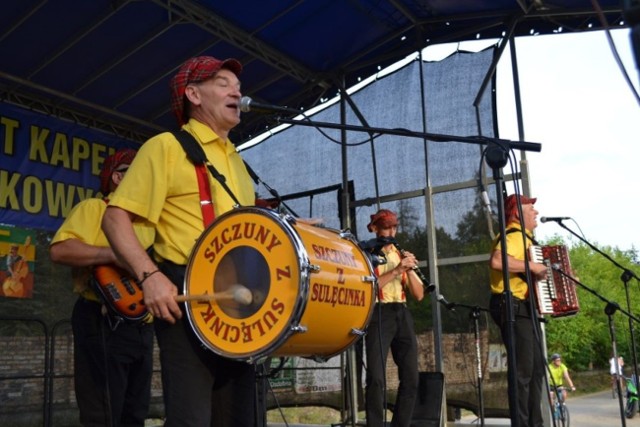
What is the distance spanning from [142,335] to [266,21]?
13.8ft

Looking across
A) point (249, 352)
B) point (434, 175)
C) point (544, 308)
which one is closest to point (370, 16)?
point (434, 175)

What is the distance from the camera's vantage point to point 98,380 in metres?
3.70

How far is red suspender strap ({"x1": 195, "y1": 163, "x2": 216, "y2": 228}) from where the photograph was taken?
246 cm

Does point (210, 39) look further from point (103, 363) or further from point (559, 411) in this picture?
point (559, 411)

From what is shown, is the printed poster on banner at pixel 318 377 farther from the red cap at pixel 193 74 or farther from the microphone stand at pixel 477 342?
the red cap at pixel 193 74

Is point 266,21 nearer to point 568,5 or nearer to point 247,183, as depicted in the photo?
point 568,5

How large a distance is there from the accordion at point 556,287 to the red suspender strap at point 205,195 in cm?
379

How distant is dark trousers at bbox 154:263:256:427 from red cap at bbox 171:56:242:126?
676 millimetres

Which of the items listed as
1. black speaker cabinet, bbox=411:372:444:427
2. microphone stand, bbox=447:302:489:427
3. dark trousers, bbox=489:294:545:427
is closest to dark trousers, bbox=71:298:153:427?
dark trousers, bbox=489:294:545:427

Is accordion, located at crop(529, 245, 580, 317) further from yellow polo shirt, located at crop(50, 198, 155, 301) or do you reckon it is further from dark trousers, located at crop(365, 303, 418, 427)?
yellow polo shirt, located at crop(50, 198, 155, 301)

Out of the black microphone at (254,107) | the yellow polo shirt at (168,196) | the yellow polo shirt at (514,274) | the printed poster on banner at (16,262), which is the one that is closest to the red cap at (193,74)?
the black microphone at (254,107)

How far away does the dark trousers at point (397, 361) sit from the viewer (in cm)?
571

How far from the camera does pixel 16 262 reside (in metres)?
7.35

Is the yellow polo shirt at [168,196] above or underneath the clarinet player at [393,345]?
above
